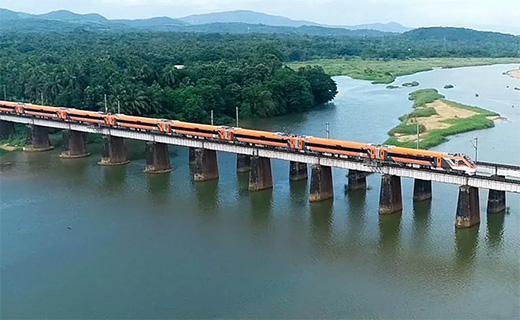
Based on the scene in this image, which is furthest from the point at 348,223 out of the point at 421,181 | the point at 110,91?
the point at 110,91

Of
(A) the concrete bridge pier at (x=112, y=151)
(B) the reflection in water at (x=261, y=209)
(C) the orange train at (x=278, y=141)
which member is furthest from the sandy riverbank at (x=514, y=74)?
(B) the reflection in water at (x=261, y=209)

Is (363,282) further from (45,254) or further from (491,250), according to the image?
(45,254)

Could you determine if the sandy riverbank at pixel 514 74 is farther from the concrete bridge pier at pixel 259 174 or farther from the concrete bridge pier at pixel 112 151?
the concrete bridge pier at pixel 112 151

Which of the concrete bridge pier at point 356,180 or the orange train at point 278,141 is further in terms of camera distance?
the concrete bridge pier at point 356,180

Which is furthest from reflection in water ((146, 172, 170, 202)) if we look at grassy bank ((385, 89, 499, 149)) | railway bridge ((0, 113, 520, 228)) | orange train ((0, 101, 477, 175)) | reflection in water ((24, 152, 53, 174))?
grassy bank ((385, 89, 499, 149))

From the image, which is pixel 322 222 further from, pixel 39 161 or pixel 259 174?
pixel 39 161

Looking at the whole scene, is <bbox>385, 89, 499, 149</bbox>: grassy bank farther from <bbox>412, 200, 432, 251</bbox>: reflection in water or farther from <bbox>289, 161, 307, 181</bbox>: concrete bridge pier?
<bbox>412, 200, 432, 251</bbox>: reflection in water
